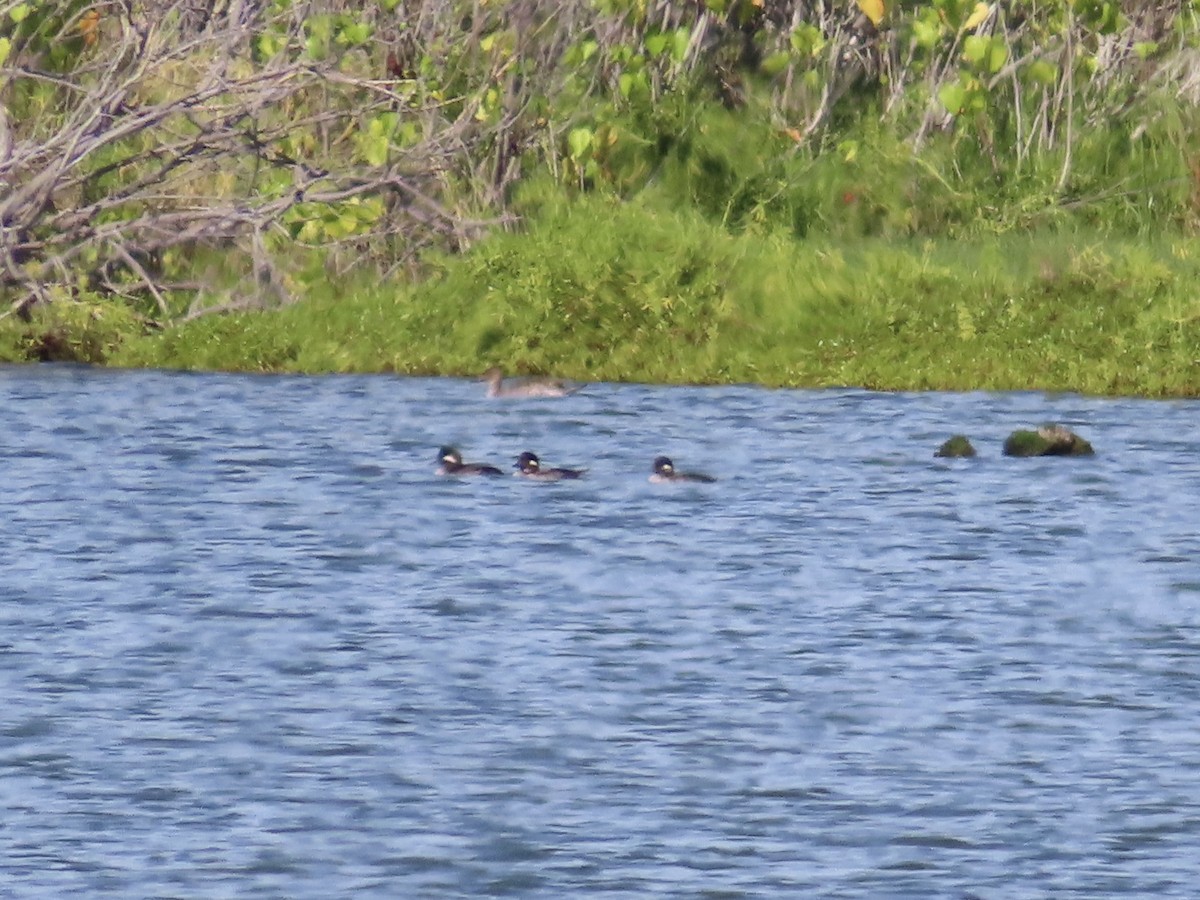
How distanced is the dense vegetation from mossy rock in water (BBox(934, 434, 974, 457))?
8.08ft

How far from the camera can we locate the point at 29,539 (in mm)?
13883

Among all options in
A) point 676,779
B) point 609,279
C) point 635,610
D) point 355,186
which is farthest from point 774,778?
point 355,186

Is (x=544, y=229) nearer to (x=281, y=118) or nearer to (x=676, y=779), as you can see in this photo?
(x=281, y=118)

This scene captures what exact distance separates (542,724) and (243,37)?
11697 mm

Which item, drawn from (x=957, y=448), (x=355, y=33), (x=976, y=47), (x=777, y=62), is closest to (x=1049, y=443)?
(x=957, y=448)

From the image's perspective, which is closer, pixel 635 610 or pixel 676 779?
pixel 676 779

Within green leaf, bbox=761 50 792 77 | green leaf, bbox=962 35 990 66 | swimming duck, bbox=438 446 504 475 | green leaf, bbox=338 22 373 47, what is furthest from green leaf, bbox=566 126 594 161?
swimming duck, bbox=438 446 504 475

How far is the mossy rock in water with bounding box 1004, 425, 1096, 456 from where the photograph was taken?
1595 cm

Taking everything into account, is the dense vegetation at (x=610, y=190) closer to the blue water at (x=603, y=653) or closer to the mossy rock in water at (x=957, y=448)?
the blue water at (x=603, y=653)

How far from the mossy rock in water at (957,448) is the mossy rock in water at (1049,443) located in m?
0.22

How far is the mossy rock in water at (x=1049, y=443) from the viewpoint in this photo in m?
16.0

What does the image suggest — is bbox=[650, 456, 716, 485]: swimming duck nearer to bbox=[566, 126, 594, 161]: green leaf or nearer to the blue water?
the blue water

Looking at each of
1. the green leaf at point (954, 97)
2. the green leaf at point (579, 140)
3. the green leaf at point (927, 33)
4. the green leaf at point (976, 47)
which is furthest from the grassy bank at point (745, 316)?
the green leaf at point (927, 33)

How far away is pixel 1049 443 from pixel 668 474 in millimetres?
2124
